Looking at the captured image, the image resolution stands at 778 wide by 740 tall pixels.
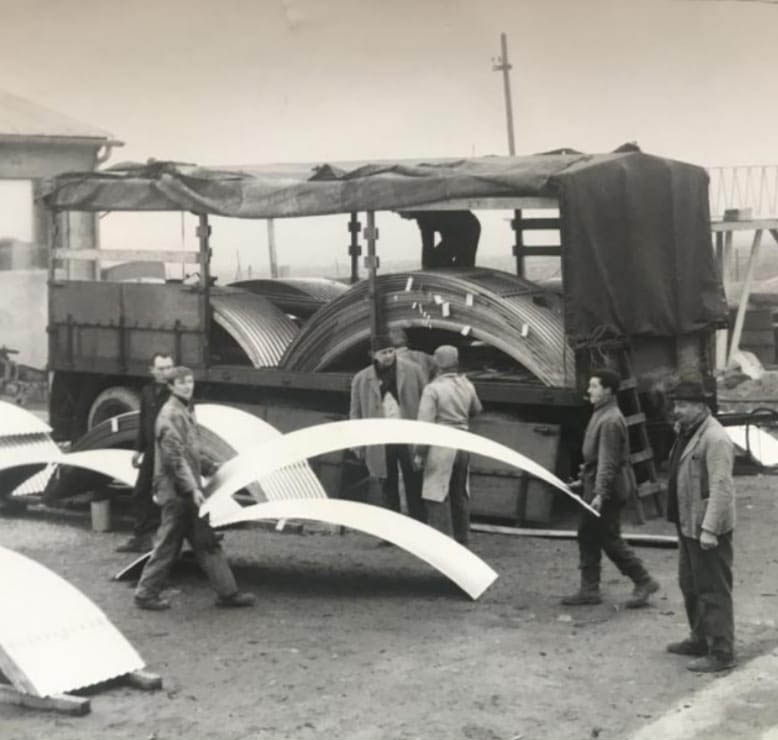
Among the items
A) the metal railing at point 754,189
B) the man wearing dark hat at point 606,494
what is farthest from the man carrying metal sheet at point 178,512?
the metal railing at point 754,189

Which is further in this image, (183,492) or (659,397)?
(659,397)

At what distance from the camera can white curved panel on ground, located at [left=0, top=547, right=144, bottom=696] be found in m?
6.80

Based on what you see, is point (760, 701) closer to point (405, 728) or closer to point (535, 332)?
point (405, 728)

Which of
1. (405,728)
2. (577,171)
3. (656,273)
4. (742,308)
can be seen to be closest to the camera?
(405,728)

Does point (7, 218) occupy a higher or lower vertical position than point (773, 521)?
higher

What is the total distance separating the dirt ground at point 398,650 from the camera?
6.44 m

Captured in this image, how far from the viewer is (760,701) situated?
21.7 feet

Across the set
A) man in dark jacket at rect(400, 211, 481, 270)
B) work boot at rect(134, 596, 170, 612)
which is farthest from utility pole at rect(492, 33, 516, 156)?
work boot at rect(134, 596, 170, 612)

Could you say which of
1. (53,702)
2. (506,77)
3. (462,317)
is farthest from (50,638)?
(506,77)

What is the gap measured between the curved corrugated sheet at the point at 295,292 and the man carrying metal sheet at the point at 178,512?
5.55 metres

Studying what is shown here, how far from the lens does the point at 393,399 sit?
35.9 ft

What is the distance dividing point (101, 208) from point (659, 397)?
6.16m

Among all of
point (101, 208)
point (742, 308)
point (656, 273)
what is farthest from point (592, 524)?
point (742, 308)

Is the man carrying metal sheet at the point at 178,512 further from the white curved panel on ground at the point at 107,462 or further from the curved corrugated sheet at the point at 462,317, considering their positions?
the curved corrugated sheet at the point at 462,317
